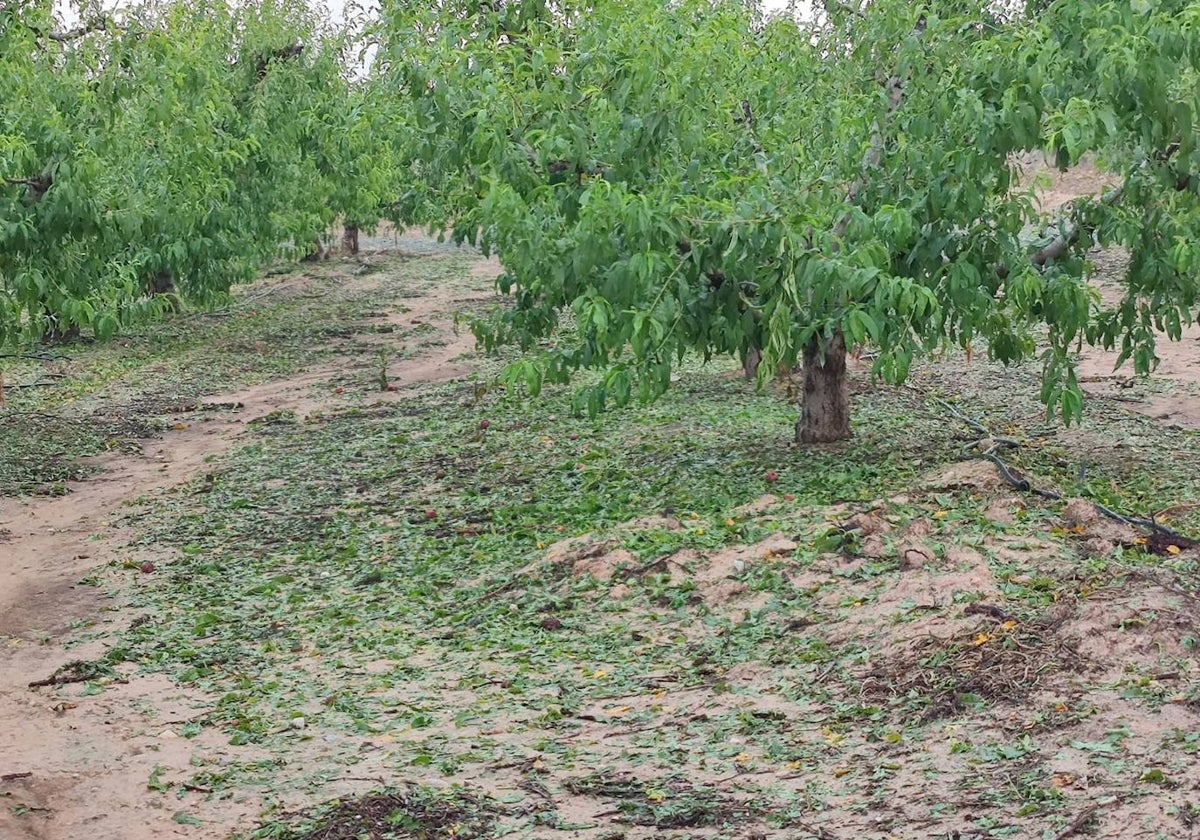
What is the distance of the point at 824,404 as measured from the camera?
32.6 ft

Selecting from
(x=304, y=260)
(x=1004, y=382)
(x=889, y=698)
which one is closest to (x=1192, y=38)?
(x=889, y=698)

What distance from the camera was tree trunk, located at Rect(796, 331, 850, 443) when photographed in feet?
32.3

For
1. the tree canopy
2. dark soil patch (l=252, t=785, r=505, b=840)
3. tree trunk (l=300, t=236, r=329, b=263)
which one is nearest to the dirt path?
dark soil patch (l=252, t=785, r=505, b=840)

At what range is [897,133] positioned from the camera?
8.42 metres

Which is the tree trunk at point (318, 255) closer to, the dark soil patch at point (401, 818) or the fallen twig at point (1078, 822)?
the dark soil patch at point (401, 818)

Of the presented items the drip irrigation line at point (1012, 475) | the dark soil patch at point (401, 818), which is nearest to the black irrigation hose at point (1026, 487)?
the drip irrigation line at point (1012, 475)

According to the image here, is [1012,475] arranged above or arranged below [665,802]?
above

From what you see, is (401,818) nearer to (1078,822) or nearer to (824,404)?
(1078,822)

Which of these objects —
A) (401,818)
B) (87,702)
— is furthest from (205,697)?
(401,818)

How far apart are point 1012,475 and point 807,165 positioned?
2.16 m

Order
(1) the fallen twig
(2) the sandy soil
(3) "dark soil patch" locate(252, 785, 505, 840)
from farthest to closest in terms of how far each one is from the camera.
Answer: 1. (2) the sandy soil
2. (3) "dark soil patch" locate(252, 785, 505, 840)
3. (1) the fallen twig

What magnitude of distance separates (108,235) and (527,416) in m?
3.91

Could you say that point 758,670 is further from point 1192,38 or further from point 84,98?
point 84,98

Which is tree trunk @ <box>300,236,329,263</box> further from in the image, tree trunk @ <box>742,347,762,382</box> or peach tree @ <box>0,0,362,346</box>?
tree trunk @ <box>742,347,762,382</box>
